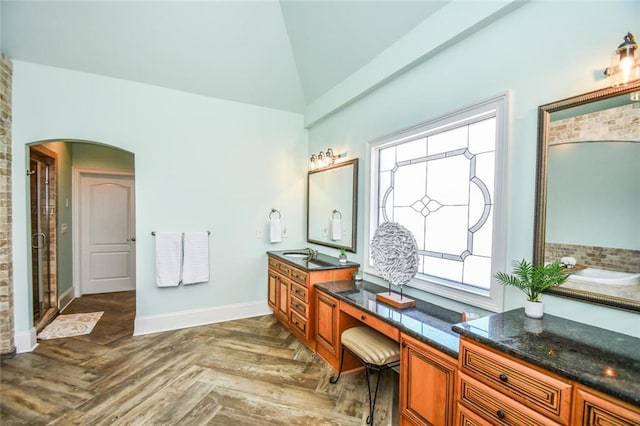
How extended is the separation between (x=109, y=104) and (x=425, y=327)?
13.0 feet

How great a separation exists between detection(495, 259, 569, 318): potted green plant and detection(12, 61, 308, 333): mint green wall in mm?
3176

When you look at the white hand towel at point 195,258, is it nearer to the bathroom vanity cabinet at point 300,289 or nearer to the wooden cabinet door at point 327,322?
the bathroom vanity cabinet at point 300,289

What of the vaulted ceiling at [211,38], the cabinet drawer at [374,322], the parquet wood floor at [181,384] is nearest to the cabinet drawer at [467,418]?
the cabinet drawer at [374,322]

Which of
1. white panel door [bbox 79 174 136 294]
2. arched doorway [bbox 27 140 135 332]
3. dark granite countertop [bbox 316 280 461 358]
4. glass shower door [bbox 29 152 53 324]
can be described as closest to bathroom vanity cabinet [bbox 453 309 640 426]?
dark granite countertop [bbox 316 280 461 358]

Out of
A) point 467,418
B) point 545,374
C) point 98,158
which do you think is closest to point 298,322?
point 467,418

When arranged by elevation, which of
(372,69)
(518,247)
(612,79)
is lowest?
(518,247)

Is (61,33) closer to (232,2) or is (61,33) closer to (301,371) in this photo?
(232,2)

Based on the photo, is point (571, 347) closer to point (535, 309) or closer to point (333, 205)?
point (535, 309)

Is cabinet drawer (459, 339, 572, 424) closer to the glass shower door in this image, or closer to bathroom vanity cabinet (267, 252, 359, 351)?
bathroom vanity cabinet (267, 252, 359, 351)

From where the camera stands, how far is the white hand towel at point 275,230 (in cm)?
409

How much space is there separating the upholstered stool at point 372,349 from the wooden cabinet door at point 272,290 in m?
1.57

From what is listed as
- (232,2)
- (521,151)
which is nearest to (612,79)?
(521,151)

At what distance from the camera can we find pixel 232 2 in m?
2.97

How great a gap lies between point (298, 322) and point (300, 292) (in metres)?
0.35
